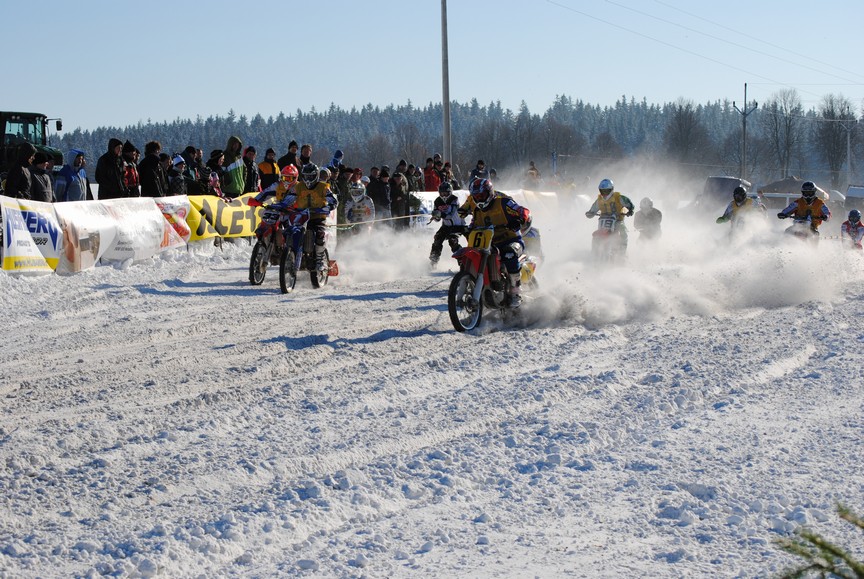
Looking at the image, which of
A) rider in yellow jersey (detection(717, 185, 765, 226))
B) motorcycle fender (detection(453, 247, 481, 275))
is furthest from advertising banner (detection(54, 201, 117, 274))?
rider in yellow jersey (detection(717, 185, 765, 226))

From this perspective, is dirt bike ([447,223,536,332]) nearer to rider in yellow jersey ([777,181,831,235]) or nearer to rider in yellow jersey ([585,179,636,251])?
rider in yellow jersey ([585,179,636,251])

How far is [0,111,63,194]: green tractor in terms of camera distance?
2502 cm

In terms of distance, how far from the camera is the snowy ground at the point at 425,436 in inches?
177

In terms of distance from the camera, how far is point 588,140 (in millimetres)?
176000

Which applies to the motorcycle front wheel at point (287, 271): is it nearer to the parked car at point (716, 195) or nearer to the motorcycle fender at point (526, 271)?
the motorcycle fender at point (526, 271)

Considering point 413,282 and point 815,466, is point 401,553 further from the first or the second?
point 413,282

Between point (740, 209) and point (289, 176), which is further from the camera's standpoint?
point (740, 209)

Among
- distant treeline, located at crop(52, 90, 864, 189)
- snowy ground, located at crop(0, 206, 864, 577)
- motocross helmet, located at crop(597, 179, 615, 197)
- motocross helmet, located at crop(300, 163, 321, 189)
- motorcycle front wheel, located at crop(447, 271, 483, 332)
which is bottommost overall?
snowy ground, located at crop(0, 206, 864, 577)

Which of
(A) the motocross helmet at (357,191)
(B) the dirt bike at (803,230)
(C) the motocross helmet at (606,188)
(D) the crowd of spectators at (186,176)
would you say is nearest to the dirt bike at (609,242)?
(C) the motocross helmet at (606,188)

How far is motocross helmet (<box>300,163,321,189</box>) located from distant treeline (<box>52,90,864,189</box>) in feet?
214

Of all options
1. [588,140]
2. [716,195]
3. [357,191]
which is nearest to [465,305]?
[357,191]

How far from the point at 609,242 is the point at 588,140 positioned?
164 meters

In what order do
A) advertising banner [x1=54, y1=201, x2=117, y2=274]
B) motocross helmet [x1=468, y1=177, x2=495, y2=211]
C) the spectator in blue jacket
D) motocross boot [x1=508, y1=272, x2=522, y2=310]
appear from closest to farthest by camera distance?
motocross boot [x1=508, y1=272, x2=522, y2=310]
motocross helmet [x1=468, y1=177, x2=495, y2=211]
advertising banner [x1=54, y1=201, x2=117, y2=274]
the spectator in blue jacket

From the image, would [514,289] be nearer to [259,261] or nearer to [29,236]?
[259,261]
